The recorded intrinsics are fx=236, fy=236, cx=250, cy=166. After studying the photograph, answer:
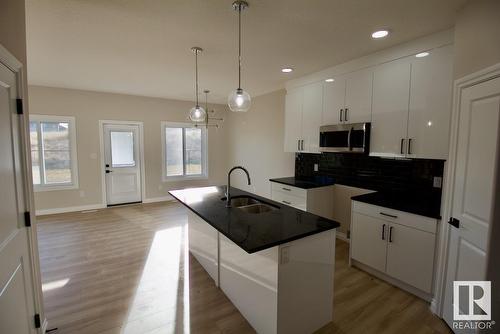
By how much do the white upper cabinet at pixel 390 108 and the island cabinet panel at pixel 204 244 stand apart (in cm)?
220

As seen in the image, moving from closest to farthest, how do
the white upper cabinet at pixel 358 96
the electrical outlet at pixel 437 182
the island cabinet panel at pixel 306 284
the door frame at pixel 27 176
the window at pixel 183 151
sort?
the door frame at pixel 27 176 < the island cabinet panel at pixel 306 284 < the electrical outlet at pixel 437 182 < the white upper cabinet at pixel 358 96 < the window at pixel 183 151

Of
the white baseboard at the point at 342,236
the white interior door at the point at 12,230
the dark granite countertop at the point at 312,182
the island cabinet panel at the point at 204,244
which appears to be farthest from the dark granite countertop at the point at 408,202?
the white interior door at the point at 12,230

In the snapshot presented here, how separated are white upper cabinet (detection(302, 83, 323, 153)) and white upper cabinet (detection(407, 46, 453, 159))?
1281 mm

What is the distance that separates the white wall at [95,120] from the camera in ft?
15.9

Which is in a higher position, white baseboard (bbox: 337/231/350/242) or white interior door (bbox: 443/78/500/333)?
white interior door (bbox: 443/78/500/333)

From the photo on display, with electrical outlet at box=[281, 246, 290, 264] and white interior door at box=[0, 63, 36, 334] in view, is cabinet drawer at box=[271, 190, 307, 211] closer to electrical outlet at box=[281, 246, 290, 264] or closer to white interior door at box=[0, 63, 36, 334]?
electrical outlet at box=[281, 246, 290, 264]

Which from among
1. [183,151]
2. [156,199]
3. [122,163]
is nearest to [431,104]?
[183,151]

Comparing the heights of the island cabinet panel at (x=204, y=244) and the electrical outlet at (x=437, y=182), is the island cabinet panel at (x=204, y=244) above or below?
below

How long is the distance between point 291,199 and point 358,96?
1.75 metres

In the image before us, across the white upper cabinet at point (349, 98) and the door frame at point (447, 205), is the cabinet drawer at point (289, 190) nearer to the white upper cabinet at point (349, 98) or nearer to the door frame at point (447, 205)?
the white upper cabinet at point (349, 98)

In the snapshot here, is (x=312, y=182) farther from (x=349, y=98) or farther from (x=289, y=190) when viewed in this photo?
(x=349, y=98)

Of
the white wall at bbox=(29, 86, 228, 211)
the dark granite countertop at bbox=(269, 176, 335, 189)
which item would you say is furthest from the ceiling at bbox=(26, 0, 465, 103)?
the dark granite countertop at bbox=(269, 176, 335, 189)

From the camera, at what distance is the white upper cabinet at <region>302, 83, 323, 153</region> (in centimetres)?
360
